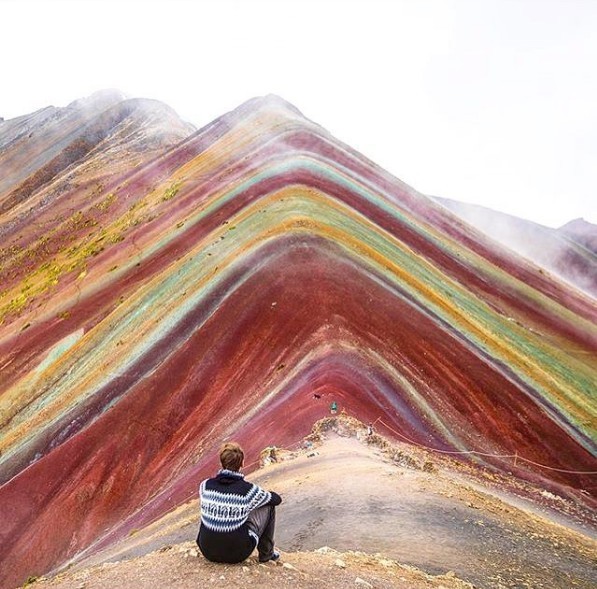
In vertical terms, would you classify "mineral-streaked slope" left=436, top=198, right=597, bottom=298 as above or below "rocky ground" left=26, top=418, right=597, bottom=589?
below

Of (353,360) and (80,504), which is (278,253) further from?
(80,504)

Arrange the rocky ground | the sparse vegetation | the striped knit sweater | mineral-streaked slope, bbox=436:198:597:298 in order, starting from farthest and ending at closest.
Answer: mineral-streaked slope, bbox=436:198:597:298
the sparse vegetation
the rocky ground
the striped knit sweater

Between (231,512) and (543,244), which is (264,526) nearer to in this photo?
(231,512)

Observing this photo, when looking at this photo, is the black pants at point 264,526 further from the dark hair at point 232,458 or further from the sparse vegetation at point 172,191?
the sparse vegetation at point 172,191

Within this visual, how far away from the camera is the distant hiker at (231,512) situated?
6527 mm

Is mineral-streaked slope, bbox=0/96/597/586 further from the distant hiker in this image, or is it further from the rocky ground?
the distant hiker

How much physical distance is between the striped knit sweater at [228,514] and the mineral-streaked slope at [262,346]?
10.4m

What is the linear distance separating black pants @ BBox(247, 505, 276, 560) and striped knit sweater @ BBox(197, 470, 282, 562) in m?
0.09

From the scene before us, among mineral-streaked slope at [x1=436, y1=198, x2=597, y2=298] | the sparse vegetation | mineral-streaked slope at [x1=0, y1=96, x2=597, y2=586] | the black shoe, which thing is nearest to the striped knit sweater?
the black shoe

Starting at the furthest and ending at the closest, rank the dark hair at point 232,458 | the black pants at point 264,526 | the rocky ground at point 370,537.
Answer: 1. the rocky ground at point 370,537
2. the black pants at point 264,526
3. the dark hair at point 232,458

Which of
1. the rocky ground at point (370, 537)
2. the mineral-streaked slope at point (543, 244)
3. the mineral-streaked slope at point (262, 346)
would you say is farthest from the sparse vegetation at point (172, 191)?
the mineral-streaked slope at point (543, 244)

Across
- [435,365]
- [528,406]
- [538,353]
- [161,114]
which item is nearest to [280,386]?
[435,365]

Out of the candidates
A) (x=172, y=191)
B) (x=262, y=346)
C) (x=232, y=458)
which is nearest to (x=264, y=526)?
(x=232, y=458)

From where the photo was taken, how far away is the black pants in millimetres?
6777
